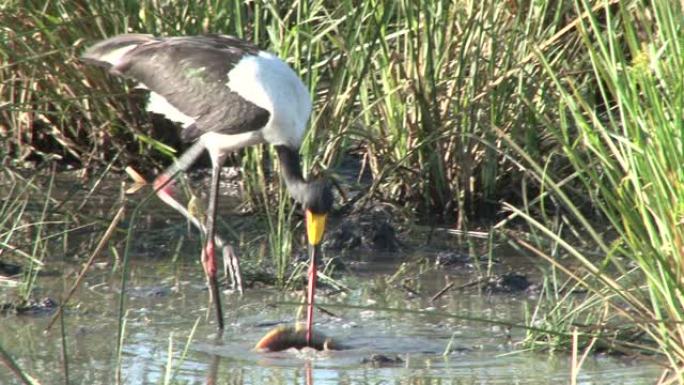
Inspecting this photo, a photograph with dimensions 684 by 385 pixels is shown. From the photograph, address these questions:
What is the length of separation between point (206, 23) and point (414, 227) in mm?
1434

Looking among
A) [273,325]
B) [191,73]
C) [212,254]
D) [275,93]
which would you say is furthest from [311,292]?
[191,73]

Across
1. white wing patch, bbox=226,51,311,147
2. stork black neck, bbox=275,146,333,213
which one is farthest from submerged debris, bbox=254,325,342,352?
white wing patch, bbox=226,51,311,147

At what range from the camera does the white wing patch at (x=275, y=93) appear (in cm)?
587

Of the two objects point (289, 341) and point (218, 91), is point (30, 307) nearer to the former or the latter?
point (289, 341)

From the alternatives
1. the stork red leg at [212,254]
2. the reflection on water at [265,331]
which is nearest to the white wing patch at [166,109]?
the stork red leg at [212,254]

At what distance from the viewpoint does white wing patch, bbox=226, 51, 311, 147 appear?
5871 millimetres

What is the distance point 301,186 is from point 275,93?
44 cm

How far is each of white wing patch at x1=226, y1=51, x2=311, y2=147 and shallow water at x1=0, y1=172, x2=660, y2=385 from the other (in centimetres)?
63

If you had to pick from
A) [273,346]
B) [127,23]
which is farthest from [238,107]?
[273,346]

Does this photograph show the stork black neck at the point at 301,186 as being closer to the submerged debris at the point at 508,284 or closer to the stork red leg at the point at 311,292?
the stork red leg at the point at 311,292

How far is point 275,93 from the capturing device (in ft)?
19.3

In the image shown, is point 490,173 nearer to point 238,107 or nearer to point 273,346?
point 238,107

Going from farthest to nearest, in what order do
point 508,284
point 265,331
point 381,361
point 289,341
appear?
point 508,284, point 265,331, point 289,341, point 381,361

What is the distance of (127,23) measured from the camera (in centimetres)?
652
